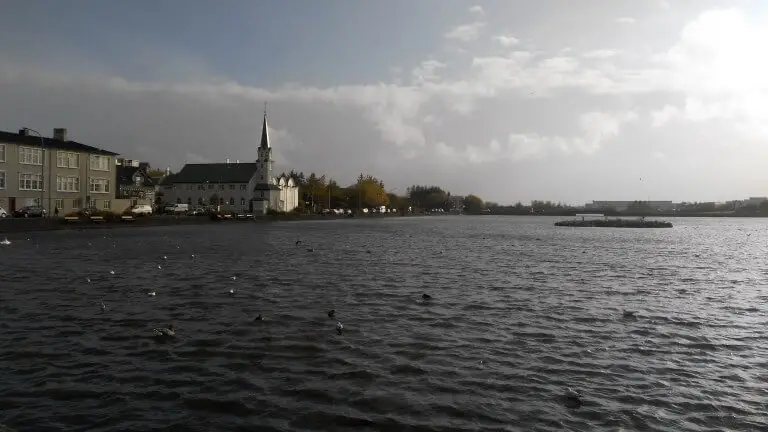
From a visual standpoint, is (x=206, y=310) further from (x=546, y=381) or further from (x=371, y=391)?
(x=546, y=381)

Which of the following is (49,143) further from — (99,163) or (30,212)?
(30,212)

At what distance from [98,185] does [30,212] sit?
2359cm

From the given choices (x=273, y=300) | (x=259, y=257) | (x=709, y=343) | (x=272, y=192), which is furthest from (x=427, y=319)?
(x=272, y=192)

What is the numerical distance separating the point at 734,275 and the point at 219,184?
144042 mm

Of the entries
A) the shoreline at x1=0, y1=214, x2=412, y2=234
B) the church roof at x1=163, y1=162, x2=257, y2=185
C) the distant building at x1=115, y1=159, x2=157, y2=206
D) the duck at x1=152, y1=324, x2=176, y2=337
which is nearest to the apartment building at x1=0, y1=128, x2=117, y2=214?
the shoreline at x1=0, y1=214, x2=412, y2=234

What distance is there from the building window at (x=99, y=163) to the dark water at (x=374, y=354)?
233 feet

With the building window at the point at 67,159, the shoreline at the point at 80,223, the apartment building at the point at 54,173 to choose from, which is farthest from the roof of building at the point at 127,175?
the building window at the point at 67,159

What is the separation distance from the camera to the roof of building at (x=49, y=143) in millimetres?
77250

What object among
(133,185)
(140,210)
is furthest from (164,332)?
(133,185)

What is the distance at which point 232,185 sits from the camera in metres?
159

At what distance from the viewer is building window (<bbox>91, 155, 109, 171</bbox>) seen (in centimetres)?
9275

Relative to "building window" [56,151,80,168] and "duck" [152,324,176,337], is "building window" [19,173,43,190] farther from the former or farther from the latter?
"duck" [152,324,176,337]

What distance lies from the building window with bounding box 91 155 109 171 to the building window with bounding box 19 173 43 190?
11614 millimetres

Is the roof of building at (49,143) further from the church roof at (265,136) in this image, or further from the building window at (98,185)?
the church roof at (265,136)
